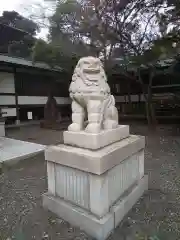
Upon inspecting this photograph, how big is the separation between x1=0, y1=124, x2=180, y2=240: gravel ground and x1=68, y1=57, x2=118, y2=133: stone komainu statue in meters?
1.17

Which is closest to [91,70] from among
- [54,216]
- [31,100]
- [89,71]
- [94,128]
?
[89,71]

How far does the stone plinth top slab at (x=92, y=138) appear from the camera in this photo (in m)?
2.40

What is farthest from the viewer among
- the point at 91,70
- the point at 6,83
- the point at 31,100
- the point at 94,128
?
the point at 31,100

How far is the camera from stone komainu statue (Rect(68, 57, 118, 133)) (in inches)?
101

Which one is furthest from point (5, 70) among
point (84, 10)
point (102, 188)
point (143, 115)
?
point (102, 188)

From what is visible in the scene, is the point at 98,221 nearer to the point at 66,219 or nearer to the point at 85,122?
the point at 66,219

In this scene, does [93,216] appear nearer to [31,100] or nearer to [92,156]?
[92,156]

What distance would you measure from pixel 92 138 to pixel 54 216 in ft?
3.81

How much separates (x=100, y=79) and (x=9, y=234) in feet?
6.82

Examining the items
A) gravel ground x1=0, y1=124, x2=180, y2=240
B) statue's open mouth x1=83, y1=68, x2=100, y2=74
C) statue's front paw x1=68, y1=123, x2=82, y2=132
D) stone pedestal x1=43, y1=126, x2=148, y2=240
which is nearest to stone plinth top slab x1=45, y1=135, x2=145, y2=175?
stone pedestal x1=43, y1=126, x2=148, y2=240

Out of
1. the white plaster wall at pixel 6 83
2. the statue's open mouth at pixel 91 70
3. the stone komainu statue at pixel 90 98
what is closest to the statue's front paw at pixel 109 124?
the stone komainu statue at pixel 90 98

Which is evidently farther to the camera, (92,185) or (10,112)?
(10,112)

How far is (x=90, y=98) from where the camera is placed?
2.55 metres

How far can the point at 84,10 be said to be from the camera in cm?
707
